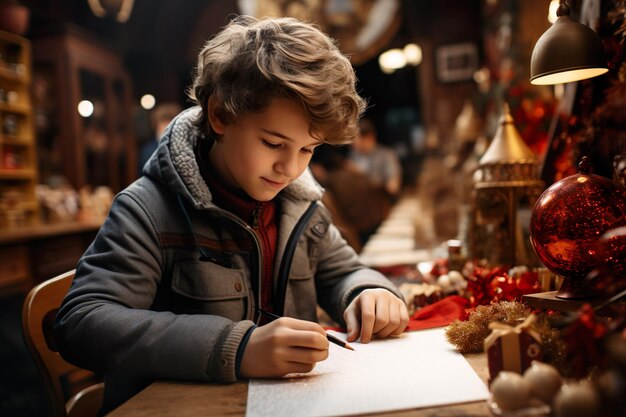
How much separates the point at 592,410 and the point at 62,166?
7.31 metres

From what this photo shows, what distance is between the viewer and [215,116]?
137 centimetres

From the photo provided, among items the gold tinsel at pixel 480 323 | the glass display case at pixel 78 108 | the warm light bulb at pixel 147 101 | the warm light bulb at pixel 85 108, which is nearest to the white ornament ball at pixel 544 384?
the gold tinsel at pixel 480 323

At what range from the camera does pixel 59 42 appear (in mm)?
6695

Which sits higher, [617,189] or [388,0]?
[388,0]

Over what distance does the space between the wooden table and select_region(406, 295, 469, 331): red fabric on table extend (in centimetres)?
29

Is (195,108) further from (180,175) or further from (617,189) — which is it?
(617,189)

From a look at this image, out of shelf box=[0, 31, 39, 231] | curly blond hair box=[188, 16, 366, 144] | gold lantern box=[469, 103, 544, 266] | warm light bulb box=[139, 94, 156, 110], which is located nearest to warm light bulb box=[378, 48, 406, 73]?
warm light bulb box=[139, 94, 156, 110]

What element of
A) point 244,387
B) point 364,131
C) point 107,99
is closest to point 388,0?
point 364,131

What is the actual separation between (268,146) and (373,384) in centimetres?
56

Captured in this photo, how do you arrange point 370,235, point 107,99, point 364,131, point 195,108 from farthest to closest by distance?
point 107,99
point 364,131
point 370,235
point 195,108

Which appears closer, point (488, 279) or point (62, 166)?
point (488, 279)

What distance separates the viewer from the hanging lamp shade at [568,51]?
1.30 metres

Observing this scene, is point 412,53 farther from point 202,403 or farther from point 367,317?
point 202,403

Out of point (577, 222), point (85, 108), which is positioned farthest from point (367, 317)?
point (85, 108)
